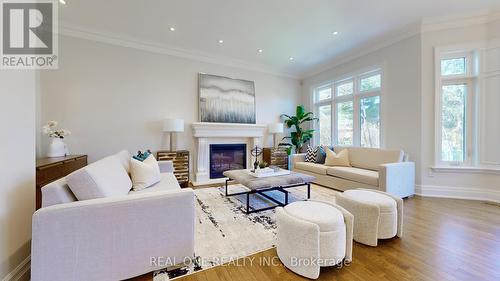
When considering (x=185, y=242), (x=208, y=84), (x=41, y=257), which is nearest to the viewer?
(x=41, y=257)

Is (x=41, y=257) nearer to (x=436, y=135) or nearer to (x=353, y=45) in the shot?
(x=436, y=135)

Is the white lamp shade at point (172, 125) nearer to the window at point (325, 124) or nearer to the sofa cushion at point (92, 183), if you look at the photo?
the sofa cushion at point (92, 183)

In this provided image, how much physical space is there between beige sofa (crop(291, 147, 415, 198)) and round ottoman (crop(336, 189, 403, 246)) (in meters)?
1.23

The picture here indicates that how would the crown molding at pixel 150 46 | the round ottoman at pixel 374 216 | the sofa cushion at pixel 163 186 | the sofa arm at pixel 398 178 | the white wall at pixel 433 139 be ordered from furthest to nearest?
1. the crown molding at pixel 150 46
2. the white wall at pixel 433 139
3. the sofa arm at pixel 398 178
4. the sofa cushion at pixel 163 186
5. the round ottoman at pixel 374 216

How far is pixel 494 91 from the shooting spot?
324cm

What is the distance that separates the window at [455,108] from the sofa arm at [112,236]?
4.53 m

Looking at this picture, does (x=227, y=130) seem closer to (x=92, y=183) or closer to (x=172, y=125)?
(x=172, y=125)

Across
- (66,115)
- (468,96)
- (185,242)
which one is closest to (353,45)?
(468,96)

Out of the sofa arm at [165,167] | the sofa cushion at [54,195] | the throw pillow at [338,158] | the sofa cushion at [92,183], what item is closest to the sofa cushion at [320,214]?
the sofa cushion at [92,183]

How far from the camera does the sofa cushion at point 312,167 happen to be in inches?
167

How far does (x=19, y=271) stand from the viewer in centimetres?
149

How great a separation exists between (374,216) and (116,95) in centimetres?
486

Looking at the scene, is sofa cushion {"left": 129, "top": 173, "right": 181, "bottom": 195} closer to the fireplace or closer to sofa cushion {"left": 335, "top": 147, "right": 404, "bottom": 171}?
the fireplace

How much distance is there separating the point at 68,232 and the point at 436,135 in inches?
205
